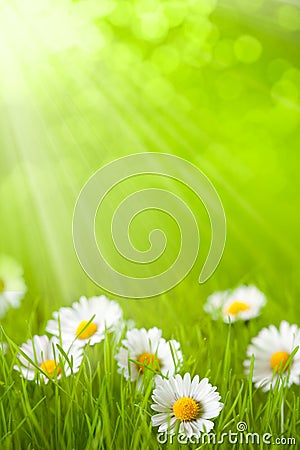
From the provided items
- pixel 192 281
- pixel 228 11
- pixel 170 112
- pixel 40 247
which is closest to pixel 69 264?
pixel 40 247

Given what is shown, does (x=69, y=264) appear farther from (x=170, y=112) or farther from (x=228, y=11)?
(x=228, y=11)

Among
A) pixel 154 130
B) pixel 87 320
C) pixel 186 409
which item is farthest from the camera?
pixel 154 130

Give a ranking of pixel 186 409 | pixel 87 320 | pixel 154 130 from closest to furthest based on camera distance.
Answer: pixel 186 409 → pixel 87 320 → pixel 154 130

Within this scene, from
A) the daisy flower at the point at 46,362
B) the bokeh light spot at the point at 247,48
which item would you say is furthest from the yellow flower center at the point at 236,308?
the bokeh light spot at the point at 247,48

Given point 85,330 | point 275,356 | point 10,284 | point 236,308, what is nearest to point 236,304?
point 236,308

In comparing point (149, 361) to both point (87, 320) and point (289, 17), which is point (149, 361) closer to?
point (87, 320)
